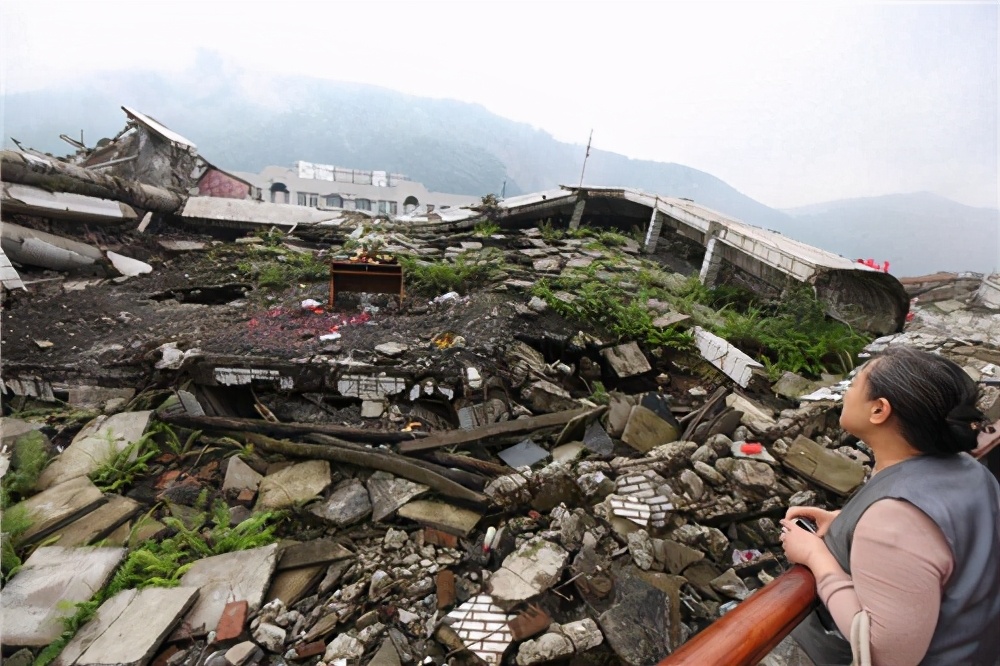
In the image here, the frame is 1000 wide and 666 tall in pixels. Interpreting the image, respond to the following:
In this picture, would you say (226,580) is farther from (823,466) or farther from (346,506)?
(823,466)

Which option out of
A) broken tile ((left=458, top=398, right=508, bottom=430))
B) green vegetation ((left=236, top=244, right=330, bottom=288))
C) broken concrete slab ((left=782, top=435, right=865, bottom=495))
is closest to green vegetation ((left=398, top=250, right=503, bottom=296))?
green vegetation ((left=236, top=244, right=330, bottom=288))

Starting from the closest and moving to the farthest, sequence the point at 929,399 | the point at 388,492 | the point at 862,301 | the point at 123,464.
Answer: the point at 929,399, the point at 388,492, the point at 123,464, the point at 862,301

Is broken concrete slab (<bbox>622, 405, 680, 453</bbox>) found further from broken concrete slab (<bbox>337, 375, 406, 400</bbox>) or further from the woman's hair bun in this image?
the woman's hair bun

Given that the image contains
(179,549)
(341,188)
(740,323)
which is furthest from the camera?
(341,188)

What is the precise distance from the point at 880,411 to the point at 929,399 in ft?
0.35

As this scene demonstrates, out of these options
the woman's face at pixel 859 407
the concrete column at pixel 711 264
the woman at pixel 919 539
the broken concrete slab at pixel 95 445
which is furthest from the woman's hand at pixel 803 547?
the concrete column at pixel 711 264

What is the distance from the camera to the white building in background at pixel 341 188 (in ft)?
77.4

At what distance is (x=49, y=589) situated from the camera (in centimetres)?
259

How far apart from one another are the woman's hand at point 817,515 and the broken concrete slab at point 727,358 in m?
3.60

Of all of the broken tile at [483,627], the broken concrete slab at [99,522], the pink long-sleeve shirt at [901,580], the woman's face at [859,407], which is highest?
the woman's face at [859,407]

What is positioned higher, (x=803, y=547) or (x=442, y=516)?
(x=803, y=547)

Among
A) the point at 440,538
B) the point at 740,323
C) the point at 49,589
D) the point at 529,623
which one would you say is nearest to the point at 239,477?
the point at 49,589

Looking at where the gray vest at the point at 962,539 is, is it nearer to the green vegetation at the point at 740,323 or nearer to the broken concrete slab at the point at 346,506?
the broken concrete slab at the point at 346,506

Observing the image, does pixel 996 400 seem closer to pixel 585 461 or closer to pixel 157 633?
pixel 585 461
